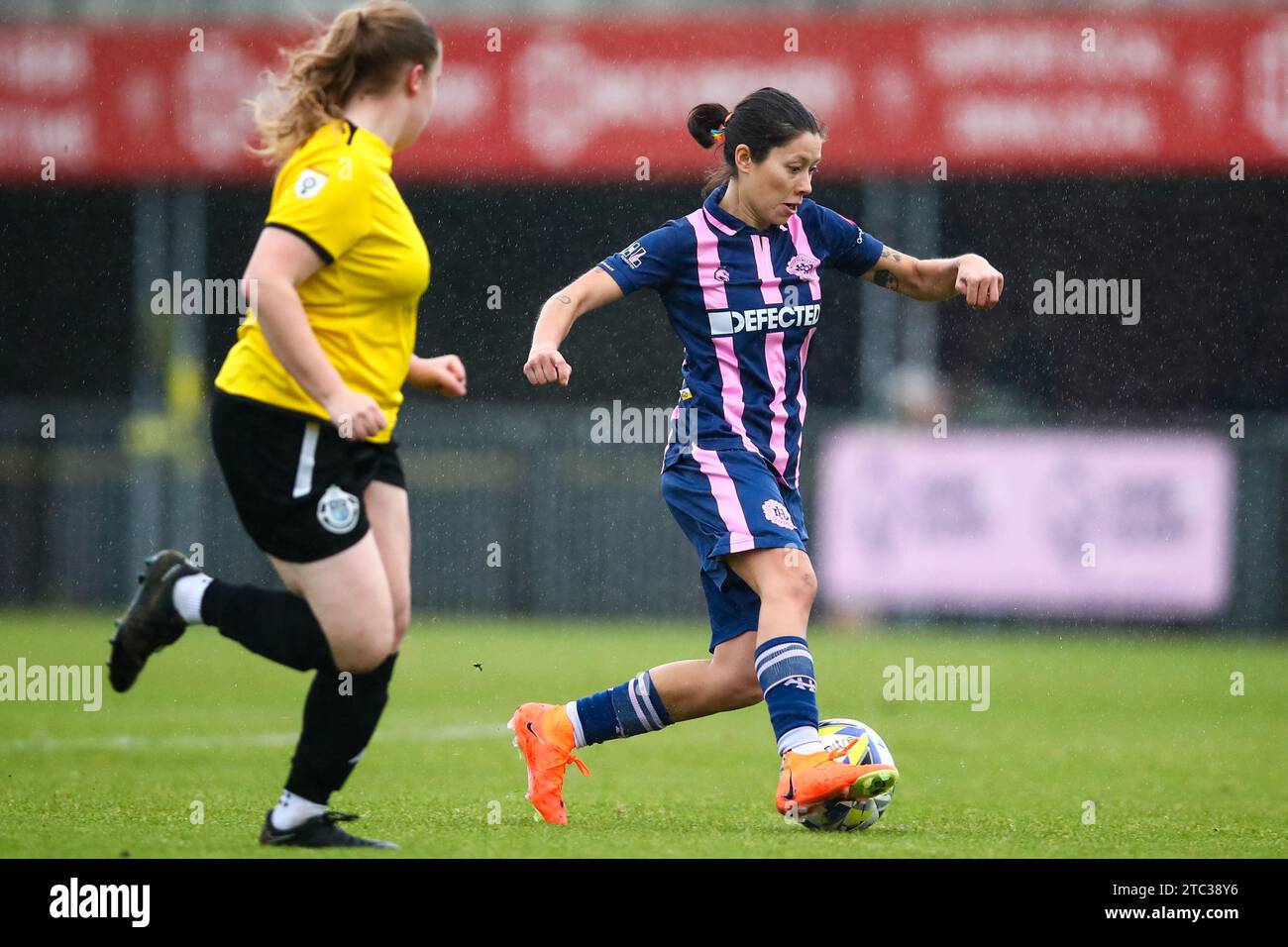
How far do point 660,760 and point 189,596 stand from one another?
3.29m

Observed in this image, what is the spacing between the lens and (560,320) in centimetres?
518

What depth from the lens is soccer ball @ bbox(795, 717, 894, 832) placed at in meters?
4.99

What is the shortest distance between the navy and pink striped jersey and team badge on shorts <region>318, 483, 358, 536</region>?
142cm

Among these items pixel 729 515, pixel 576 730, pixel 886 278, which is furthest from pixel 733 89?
pixel 729 515

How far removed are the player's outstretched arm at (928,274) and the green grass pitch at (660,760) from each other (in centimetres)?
158

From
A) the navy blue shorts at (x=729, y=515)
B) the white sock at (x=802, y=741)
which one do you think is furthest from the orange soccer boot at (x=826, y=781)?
the navy blue shorts at (x=729, y=515)

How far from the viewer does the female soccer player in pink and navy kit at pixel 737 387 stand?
17.2 ft

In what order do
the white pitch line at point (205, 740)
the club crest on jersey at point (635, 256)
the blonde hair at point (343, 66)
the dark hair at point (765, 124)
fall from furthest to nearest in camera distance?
1. the white pitch line at point (205, 740)
2. the club crest on jersey at point (635, 256)
3. the dark hair at point (765, 124)
4. the blonde hair at point (343, 66)

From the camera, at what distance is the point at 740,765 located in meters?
7.28

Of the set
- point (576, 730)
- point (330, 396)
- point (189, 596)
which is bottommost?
Answer: point (576, 730)

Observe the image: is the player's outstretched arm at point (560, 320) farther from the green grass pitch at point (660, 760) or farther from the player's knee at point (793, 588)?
the green grass pitch at point (660, 760)

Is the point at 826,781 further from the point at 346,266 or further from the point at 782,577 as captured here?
the point at 346,266
